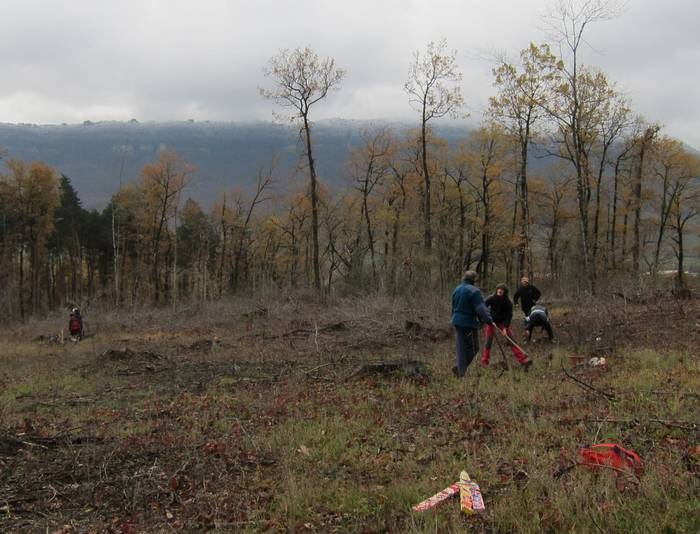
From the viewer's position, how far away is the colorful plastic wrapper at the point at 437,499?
422 cm

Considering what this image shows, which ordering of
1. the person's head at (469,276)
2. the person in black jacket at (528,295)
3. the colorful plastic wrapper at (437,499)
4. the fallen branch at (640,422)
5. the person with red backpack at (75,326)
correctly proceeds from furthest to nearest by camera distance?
1. the person with red backpack at (75,326)
2. the person in black jacket at (528,295)
3. the person's head at (469,276)
4. the fallen branch at (640,422)
5. the colorful plastic wrapper at (437,499)

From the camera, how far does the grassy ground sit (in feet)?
13.6

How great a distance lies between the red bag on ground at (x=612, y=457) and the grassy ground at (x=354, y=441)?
0.37ft

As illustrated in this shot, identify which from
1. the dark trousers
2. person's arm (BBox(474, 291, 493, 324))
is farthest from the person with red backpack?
person's arm (BBox(474, 291, 493, 324))

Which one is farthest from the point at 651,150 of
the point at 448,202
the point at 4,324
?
the point at 4,324

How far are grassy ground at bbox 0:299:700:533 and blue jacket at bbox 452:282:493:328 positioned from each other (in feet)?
3.36

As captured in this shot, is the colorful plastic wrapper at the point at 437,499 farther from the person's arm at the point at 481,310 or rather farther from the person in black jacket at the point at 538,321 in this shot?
the person in black jacket at the point at 538,321

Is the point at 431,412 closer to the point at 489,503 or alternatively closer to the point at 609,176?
the point at 489,503

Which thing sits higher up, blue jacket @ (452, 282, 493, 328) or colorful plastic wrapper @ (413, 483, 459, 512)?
blue jacket @ (452, 282, 493, 328)

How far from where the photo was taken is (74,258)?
166 ft

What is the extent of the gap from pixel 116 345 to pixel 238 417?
1203 centimetres

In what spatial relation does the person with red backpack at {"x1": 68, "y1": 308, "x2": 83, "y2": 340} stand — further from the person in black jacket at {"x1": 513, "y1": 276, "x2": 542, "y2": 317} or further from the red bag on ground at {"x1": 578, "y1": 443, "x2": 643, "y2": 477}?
the red bag on ground at {"x1": 578, "y1": 443, "x2": 643, "y2": 477}

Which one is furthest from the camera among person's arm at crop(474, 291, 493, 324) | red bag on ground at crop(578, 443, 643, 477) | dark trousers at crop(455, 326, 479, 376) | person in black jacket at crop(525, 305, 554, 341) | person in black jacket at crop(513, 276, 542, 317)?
person in black jacket at crop(513, 276, 542, 317)

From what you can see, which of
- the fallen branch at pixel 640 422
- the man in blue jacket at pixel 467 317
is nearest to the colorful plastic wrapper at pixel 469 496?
the fallen branch at pixel 640 422
